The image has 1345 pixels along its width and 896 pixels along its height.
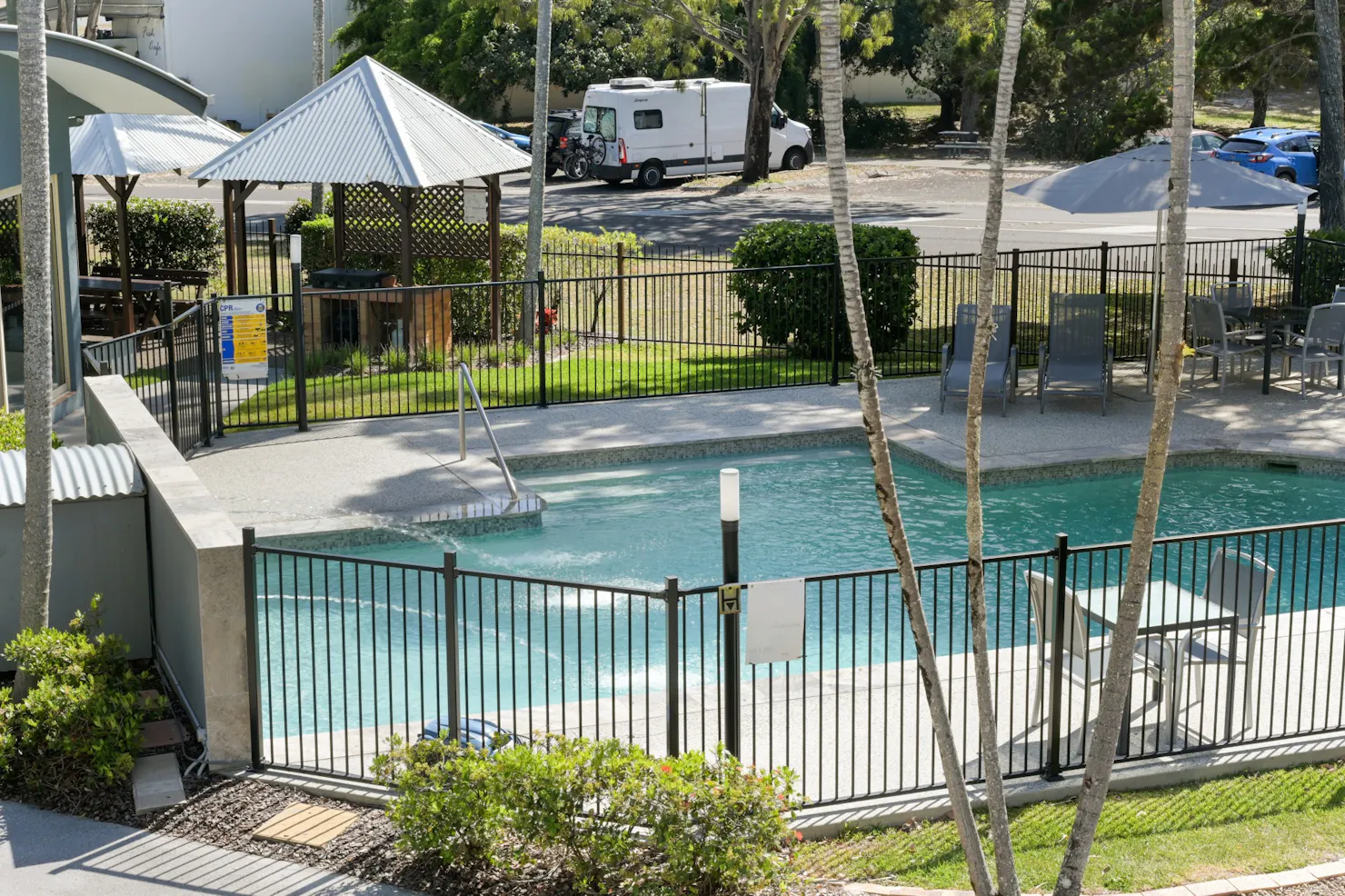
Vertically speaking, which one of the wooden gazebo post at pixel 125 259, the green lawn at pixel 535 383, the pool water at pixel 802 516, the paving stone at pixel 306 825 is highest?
the wooden gazebo post at pixel 125 259

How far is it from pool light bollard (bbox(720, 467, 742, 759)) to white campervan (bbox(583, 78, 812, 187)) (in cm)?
3288

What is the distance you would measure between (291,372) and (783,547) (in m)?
6.98

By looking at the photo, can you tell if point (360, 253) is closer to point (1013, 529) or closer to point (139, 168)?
point (139, 168)

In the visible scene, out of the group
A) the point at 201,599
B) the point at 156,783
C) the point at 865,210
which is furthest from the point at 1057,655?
the point at 865,210

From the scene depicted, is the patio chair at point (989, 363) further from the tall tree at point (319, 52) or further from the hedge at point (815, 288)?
the tall tree at point (319, 52)

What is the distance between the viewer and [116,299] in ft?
62.1

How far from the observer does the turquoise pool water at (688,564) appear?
8.98 metres

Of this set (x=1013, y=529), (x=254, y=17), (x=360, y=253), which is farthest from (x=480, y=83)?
(x=1013, y=529)

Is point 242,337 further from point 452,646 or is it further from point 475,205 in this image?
point 452,646

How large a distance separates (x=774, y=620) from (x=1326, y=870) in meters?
2.46

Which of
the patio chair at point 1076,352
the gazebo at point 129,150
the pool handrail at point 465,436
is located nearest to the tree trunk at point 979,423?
the pool handrail at point 465,436

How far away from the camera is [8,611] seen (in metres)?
8.49

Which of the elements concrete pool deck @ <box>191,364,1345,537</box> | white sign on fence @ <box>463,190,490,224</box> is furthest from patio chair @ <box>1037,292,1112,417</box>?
white sign on fence @ <box>463,190,490,224</box>

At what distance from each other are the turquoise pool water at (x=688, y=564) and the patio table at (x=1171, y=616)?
79cm
